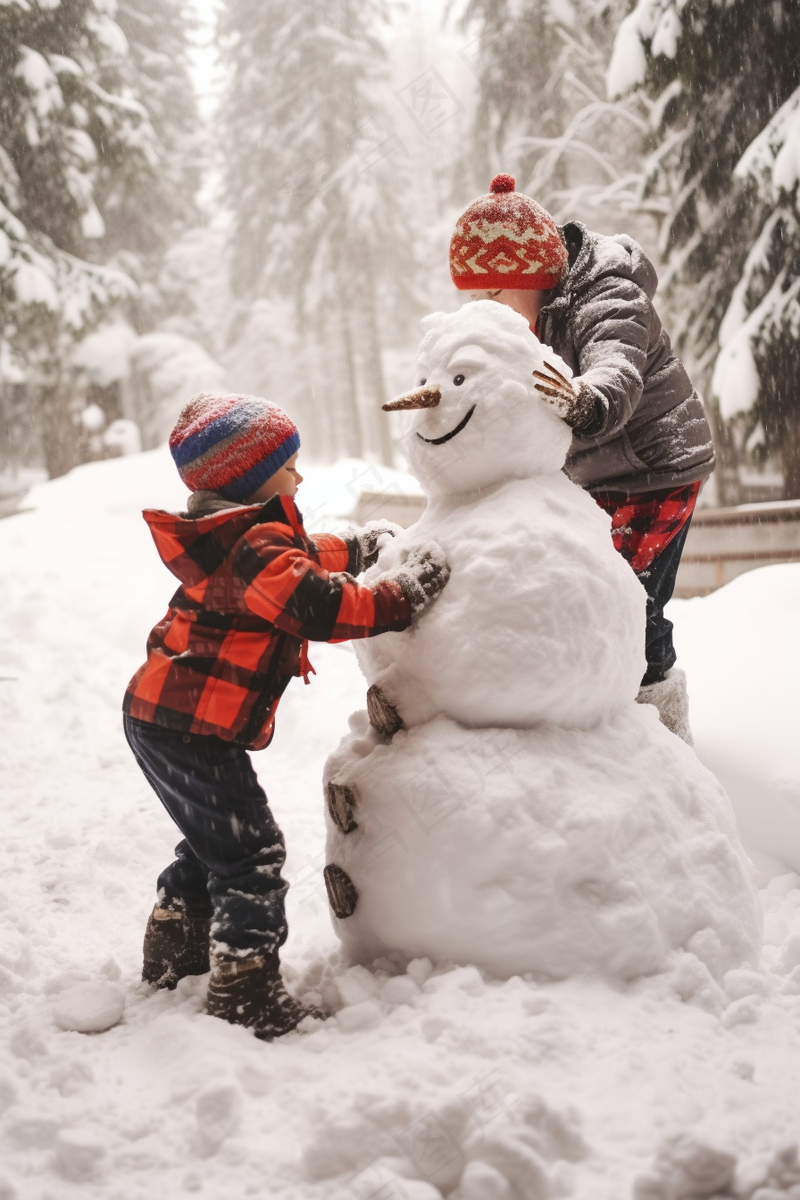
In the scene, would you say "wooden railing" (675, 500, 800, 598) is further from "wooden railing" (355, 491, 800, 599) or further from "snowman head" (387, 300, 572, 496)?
"snowman head" (387, 300, 572, 496)

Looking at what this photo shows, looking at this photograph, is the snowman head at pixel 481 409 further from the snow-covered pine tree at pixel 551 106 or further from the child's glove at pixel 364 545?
the snow-covered pine tree at pixel 551 106

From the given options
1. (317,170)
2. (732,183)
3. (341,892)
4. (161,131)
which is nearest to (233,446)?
(341,892)

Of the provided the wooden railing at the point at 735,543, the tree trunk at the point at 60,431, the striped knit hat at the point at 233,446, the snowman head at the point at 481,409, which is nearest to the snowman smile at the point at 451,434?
the snowman head at the point at 481,409

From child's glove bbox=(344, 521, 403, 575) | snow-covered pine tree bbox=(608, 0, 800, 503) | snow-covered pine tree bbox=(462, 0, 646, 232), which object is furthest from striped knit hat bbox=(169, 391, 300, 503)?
snow-covered pine tree bbox=(462, 0, 646, 232)

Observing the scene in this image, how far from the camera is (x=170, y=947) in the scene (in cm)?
225

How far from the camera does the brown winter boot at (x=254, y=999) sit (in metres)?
1.96

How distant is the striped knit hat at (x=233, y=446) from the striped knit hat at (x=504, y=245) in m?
0.78

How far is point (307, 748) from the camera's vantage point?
4230 mm

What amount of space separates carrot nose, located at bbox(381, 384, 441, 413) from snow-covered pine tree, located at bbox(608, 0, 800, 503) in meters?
4.29

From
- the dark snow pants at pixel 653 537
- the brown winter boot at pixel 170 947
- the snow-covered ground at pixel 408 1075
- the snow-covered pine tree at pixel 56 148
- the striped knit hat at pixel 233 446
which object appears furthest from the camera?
the snow-covered pine tree at pixel 56 148

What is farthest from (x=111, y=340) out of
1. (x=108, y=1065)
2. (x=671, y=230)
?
(x=108, y=1065)

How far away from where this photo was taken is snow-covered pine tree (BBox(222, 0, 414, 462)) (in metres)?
13.0

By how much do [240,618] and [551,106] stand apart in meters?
9.25

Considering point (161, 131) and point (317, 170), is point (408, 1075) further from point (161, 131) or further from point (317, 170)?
point (161, 131)
